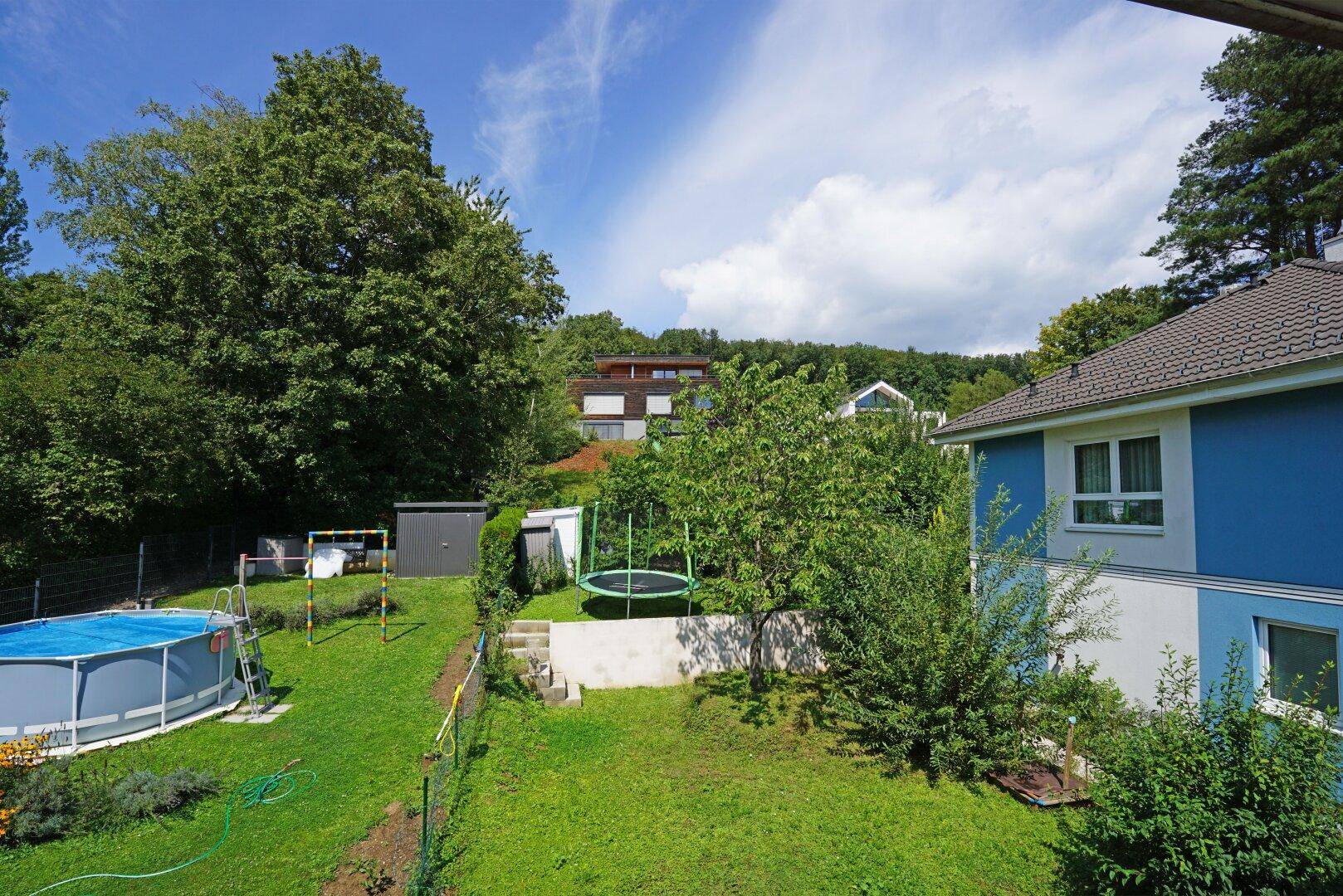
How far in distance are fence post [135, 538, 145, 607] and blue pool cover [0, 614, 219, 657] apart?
345cm

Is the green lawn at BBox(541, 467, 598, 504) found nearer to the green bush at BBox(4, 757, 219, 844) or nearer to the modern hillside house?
the modern hillside house

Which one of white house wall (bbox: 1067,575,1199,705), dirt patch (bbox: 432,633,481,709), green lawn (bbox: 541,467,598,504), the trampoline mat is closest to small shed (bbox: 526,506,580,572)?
the trampoline mat

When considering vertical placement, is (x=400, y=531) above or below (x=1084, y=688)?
above

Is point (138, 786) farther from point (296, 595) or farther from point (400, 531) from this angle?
point (400, 531)

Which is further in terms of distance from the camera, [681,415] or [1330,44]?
[681,415]

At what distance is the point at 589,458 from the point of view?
3806 cm

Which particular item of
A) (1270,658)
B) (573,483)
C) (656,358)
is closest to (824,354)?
(656,358)

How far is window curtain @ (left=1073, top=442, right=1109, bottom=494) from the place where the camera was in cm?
952

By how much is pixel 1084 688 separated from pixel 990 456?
16.2ft

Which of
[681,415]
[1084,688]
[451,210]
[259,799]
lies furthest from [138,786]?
[451,210]

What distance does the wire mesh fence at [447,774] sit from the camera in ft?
18.0

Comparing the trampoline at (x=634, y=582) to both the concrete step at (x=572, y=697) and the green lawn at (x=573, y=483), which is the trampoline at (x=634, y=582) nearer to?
the concrete step at (x=572, y=697)

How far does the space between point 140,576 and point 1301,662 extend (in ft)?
69.6

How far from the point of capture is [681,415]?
36.0 ft
